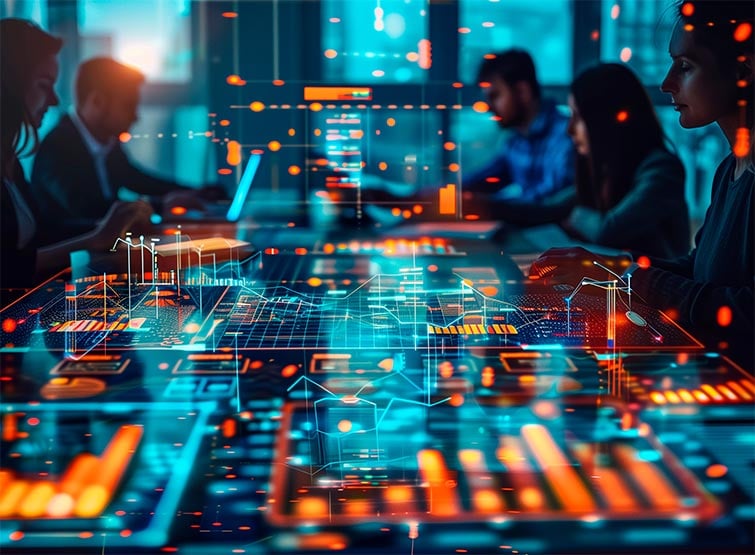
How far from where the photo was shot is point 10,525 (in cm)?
110

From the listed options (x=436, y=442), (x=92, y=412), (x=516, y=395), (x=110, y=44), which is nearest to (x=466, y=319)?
(x=516, y=395)

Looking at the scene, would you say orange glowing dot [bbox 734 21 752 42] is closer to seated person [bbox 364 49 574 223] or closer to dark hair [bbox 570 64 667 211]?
dark hair [bbox 570 64 667 211]

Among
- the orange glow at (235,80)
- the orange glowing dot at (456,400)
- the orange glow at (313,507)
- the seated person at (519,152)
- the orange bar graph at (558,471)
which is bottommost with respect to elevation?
the orange glow at (313,507)

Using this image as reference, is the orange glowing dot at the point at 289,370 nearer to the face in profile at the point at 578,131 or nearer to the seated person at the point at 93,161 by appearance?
the seated person at the point at 93,161

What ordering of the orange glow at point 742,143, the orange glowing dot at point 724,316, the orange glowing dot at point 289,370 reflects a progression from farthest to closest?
the orange glow at point 742,143
the orange glowing dot at point 724,316
the orange glowing dot at point 289,370

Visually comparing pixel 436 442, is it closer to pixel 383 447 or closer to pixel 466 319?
pixel 383 447

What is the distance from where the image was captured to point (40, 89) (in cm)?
265

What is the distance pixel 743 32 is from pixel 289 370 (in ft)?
4.57

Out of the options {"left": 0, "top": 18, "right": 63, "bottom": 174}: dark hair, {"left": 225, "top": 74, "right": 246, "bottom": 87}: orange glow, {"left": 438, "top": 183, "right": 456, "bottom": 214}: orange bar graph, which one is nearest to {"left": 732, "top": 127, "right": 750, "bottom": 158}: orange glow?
{"left": 438, "top": 183, "right": 456, "bottom": 214}: orange bar graph

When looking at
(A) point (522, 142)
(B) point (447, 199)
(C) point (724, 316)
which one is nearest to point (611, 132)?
(A) point (522, 142)

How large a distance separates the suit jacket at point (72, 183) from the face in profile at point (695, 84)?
139 cm

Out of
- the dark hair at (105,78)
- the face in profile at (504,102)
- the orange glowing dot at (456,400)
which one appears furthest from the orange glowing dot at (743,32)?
the dark hair at (105,78)

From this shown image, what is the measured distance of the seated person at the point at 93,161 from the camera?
268cm

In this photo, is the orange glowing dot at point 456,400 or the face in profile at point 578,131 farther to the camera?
the face in profile at point 578,131
